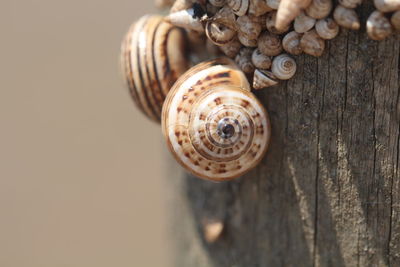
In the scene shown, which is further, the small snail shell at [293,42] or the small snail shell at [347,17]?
the small snail shell at [293,42]

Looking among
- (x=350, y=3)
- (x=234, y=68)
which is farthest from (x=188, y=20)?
(x=350, y=3)

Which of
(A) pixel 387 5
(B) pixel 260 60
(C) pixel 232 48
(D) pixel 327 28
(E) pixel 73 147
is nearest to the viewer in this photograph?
(A) pixel 387 5

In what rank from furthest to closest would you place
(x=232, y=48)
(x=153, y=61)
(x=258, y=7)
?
(x=153, y=61) < (x=232, y=48) < (x=258, y=7)

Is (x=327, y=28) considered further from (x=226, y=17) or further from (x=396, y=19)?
(x=226, y=17)

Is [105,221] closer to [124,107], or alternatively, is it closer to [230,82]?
[124,107]

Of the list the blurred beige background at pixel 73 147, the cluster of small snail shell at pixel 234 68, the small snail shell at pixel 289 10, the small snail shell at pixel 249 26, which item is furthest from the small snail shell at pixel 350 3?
the blurred beige background at pixel 73 147

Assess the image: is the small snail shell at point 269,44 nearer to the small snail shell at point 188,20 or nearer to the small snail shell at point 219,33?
the small snail shell at point 219,33
